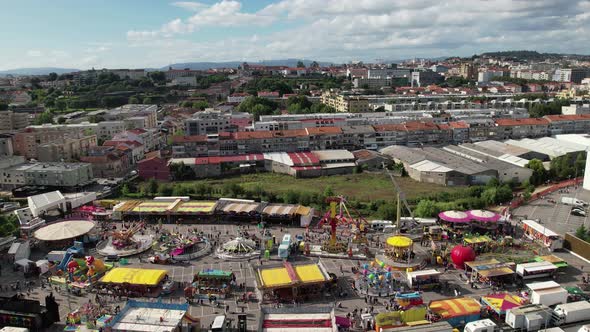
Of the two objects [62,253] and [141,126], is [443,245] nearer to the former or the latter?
[62,253]

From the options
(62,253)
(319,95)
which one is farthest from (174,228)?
(319,95)

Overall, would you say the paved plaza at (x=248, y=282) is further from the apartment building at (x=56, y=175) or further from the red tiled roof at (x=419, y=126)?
the red tiled roof at (x=419, y=126)

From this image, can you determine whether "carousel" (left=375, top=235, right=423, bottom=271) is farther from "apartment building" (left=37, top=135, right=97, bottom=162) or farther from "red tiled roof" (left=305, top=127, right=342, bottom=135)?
"apartment building" (left=37, top=135, right=97, bottom=162)

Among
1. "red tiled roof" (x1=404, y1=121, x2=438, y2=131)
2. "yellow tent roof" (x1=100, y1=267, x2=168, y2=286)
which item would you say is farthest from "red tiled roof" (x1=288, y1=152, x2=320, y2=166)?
"yellow tent roof" (x1=100, y1=267, x2=168, y2=286)

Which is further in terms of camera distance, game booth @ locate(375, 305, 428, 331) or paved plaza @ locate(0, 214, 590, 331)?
paved plaza @ locate(0, 214, 590, 331)

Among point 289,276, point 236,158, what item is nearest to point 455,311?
point 289,276

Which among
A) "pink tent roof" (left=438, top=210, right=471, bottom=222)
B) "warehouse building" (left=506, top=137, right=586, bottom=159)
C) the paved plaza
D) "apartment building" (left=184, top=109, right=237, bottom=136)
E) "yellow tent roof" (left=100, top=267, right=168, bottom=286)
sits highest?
"apartment building" (left=184, top=109, right=237, bottom=136)

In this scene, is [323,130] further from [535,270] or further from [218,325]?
[218,325]

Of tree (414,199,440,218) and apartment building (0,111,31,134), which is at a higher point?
apartment building (0,111,31,134)
